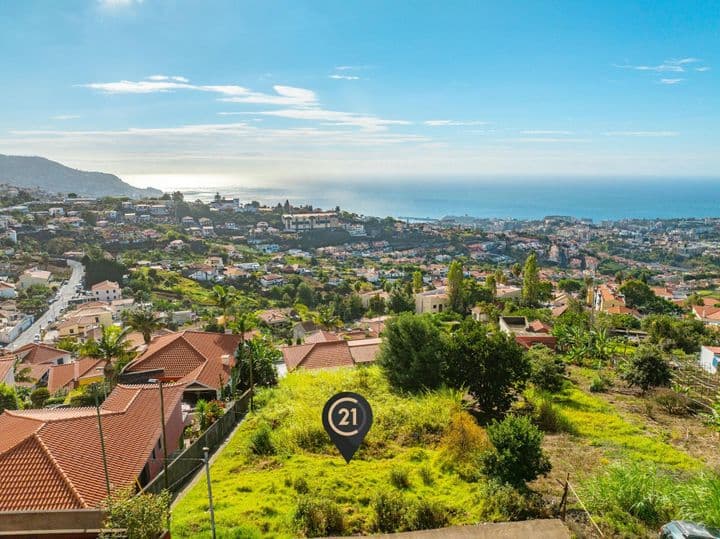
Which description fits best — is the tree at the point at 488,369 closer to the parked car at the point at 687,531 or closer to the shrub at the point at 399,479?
the shrub at the point at 399,479

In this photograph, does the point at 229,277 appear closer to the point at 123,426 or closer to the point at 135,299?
the point at 135,299

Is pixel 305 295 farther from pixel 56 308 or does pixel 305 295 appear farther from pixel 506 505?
pixel 506 505

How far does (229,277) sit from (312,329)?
105 ft

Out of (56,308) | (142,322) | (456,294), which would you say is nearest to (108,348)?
(142,322)

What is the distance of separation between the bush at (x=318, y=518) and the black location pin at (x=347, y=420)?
0.87 meters

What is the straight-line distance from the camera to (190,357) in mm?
21562

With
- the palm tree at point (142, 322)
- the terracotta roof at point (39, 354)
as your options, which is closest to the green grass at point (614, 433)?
the palm tree at point (142, 322)

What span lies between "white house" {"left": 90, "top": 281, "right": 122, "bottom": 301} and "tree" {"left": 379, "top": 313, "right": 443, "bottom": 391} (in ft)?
190

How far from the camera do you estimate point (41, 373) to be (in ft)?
106

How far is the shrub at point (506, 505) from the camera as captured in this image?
8.91 metres

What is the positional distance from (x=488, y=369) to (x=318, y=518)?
27.8 ft

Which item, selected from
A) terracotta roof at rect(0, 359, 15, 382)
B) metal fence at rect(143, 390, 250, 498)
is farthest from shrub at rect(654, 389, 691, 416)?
terracotta roof at rect(0, 359, 15, 382)

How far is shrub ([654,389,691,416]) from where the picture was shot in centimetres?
1688

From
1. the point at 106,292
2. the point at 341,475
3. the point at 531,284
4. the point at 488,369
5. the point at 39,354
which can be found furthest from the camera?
the point at 106,292
